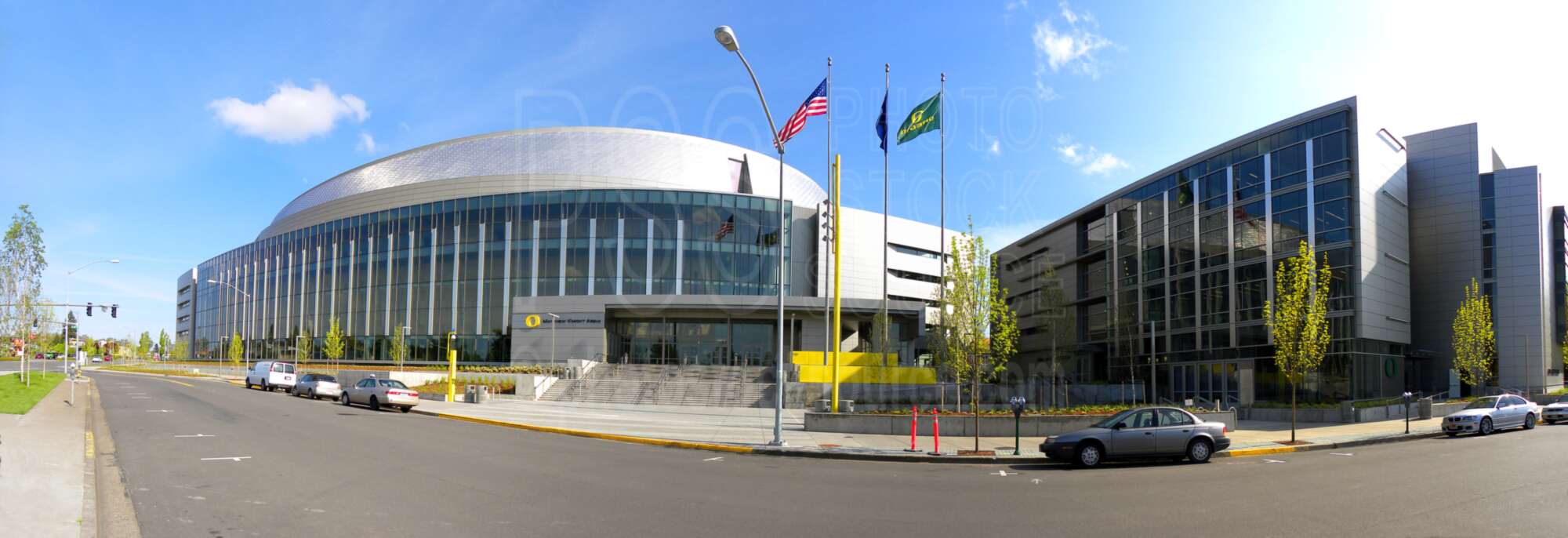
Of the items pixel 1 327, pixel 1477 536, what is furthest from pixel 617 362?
pixel 1477 536

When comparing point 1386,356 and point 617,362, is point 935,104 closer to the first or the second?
point 1386,356

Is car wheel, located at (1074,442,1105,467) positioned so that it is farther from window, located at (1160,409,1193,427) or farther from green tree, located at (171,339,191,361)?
green tree, located at (171,339,191,361)

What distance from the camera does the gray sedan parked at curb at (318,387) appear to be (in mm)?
39312

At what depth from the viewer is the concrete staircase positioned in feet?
142

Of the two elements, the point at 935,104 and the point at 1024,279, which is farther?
the point at 1024,279

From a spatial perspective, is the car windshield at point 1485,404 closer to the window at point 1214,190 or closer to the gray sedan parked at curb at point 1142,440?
the gray sedan parked at curb at point 1142,440

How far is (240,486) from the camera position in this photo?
38.8 ft

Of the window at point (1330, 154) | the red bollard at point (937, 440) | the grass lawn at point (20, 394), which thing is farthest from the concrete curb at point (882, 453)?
the window at point (1330, 154)

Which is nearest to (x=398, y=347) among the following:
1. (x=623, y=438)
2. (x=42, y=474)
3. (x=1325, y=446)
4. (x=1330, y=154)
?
(x=623, y=438)

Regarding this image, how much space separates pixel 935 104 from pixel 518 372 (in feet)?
101

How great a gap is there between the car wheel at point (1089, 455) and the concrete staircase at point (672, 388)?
85.4 ft

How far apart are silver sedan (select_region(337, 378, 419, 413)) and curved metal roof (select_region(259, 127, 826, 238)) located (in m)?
43.6

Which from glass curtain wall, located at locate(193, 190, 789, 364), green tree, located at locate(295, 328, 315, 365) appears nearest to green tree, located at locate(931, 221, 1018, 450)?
glass curtain wall, located at locate(193, 190, 789, 364)

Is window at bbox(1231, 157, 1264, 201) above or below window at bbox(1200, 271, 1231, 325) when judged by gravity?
above
